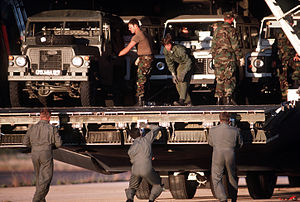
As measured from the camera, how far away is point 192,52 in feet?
57.7

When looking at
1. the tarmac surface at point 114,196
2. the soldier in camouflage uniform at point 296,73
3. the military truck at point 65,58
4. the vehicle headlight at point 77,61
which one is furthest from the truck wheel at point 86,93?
the soldier in camouflage uniform at point 296,73

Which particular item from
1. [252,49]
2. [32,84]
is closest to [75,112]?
[32,84]

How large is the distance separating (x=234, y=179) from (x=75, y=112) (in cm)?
283

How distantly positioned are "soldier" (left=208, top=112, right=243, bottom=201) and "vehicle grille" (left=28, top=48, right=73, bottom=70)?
4.72 metres

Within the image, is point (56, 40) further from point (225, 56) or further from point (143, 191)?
point (143, 191)

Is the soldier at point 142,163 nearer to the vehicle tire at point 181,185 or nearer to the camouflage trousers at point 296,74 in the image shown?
the vehicle tire at point 181,185

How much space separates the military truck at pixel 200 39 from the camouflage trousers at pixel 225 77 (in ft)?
8.39

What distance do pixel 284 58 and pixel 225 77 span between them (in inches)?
94.2

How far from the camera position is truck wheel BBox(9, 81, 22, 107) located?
15625 millimetres

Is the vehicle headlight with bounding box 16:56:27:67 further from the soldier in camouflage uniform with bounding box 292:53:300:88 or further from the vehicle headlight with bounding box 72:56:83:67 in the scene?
the soldier in camouflage uniform with bounding box 292:53:300:88

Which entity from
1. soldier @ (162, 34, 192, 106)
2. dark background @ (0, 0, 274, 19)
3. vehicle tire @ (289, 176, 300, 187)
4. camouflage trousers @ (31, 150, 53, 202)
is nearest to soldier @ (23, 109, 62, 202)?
camouflage trousers @ (31, 150, 53, 202)

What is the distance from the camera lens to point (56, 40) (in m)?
15.8

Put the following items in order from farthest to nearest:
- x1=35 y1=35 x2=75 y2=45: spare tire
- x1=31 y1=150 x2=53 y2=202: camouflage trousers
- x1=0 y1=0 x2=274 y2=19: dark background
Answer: x1=0 y1=0 x2=274 y2=19: dark background
x1=35 y1=35 x2=75 y2=45: spare tire
x1=31 y1=150 x2=53 y2=202: camouflage trousers

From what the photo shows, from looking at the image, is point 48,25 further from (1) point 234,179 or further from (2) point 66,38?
(1) point 234,179
